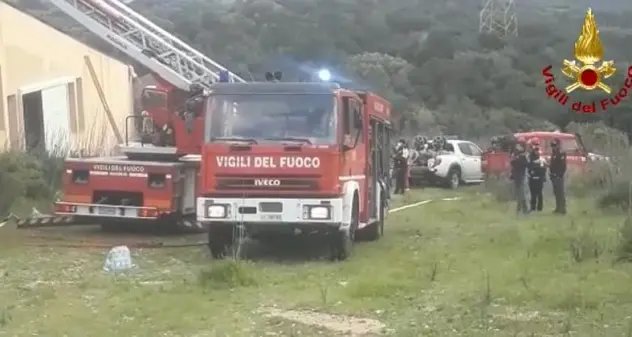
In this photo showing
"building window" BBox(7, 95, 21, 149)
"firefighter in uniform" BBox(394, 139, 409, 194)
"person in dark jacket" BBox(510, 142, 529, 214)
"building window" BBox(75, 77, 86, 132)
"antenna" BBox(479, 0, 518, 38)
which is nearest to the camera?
"person in dark jacket" BBox(510, 142, 529, 214)

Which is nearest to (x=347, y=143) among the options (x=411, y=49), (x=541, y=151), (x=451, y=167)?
(x=541, y=151)

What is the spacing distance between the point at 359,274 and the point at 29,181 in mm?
10393

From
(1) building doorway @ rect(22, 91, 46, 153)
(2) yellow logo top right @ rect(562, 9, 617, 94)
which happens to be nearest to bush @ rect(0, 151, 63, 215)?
(1) building doorway @ rect(22, 91, 46, 153)

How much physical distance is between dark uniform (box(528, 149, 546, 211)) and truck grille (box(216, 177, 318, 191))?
8.55 meters

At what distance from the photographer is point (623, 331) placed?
8188mm

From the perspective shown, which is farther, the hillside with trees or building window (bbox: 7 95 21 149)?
the hillside with trees

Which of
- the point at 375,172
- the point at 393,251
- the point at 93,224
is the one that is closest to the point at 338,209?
the point at 393,251

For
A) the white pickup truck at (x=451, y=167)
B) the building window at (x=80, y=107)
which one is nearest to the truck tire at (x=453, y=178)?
the white pickup truck at (x=451, y=167)

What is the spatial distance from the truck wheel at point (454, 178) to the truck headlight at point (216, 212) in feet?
60.6

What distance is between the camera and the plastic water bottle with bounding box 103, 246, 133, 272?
40.1ft

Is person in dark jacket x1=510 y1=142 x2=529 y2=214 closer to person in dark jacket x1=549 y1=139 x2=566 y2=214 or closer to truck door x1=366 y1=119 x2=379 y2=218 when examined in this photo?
person in dark jacket x1=549 y1=139 x2=566 y2=214

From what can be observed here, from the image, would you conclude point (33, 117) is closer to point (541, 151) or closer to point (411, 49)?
point (541, 151)

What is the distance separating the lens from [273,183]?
12.7m

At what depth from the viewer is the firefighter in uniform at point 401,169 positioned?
88.8 ft
